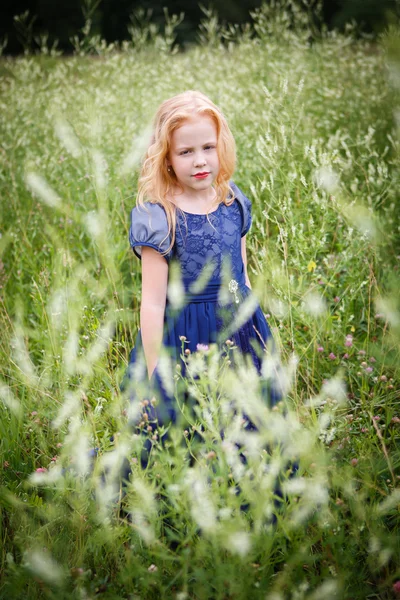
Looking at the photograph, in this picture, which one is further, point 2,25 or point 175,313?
Result: point 2,25

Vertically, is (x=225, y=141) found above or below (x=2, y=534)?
above

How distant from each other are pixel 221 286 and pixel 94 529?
909 mm

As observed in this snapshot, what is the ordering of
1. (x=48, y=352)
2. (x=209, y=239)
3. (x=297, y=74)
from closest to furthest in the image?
(x=209, y=239), (x=48, y=352), (x=297, y=74)

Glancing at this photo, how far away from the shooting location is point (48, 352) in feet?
7.07

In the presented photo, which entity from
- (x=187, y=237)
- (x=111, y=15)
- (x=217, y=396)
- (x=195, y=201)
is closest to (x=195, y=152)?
(x=195, y=201)

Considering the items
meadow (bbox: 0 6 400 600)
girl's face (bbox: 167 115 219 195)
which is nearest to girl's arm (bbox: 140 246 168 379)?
meadow (bbox: 0 6 400 600)

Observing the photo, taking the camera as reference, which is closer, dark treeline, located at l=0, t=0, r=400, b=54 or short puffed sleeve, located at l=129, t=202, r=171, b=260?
short puffed sleeve, located at l=129, t=202, r=171, b=260

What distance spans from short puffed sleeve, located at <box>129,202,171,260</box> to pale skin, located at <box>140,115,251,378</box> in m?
0.03

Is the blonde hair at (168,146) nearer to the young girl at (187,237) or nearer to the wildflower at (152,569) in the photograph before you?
the young girl at (187,237)

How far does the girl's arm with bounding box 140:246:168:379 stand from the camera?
5.95ft

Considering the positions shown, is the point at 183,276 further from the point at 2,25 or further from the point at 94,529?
the point at 2,25

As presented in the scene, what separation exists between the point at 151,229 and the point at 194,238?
0.17 metres

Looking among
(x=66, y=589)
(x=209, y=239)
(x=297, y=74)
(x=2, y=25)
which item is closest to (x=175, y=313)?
(x=209, y=239)

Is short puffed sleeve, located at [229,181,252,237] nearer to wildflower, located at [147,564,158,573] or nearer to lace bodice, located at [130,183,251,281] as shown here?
lace bodice, located at [130,183,251,281]
